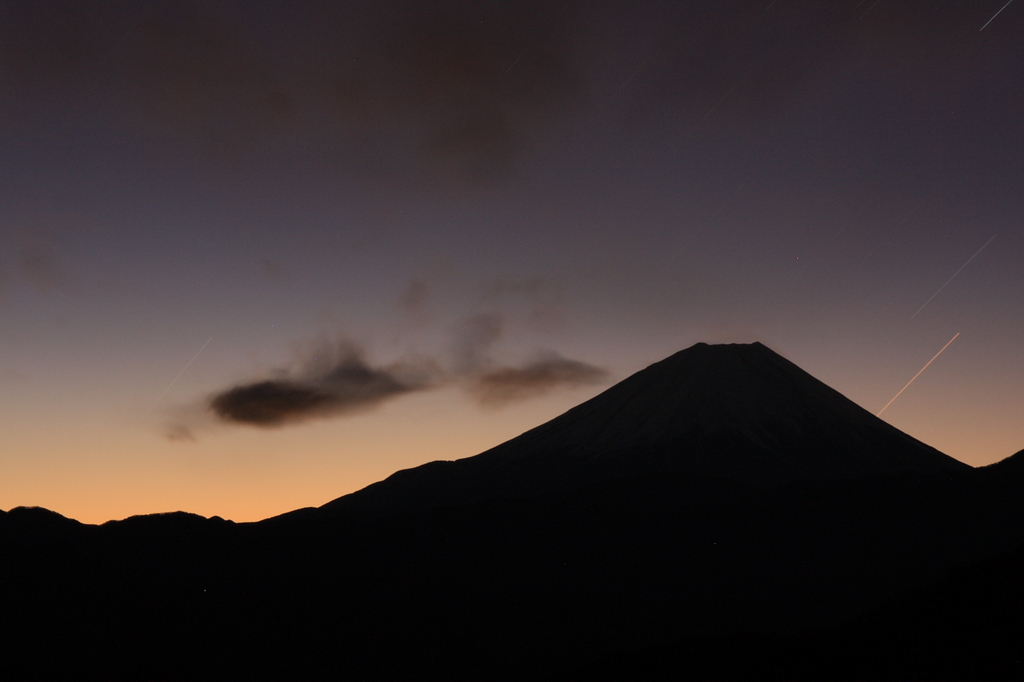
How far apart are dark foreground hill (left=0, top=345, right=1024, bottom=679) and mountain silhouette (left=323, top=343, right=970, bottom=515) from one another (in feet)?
2.40

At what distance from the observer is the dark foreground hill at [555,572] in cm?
5822

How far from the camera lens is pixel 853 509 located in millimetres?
88750

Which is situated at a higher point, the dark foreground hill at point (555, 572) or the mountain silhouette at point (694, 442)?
the mountain silhouette at point (694, 442)

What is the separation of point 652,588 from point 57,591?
5272 centimetres

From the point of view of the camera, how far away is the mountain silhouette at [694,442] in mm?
107812

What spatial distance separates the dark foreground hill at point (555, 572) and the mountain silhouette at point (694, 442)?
2.40ft

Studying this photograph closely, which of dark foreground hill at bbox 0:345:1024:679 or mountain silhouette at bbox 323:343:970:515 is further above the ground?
mountain silhouette at bbox 323:343:970:515

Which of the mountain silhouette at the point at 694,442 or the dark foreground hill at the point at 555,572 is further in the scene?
the mountain silhouette at the point at 694,442

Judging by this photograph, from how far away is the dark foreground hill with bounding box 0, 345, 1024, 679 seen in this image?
58.2m

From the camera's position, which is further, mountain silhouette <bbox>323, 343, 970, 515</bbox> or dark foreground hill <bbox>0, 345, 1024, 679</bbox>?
mountain silhouette <bbox>323, 343, 970, 515</bbox>

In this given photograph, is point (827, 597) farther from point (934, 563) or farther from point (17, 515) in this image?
point (17, 515)

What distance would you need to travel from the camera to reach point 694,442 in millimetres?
115312

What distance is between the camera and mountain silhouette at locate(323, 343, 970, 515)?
10781 centimetres

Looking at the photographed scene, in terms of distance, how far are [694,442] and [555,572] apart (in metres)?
41.3
